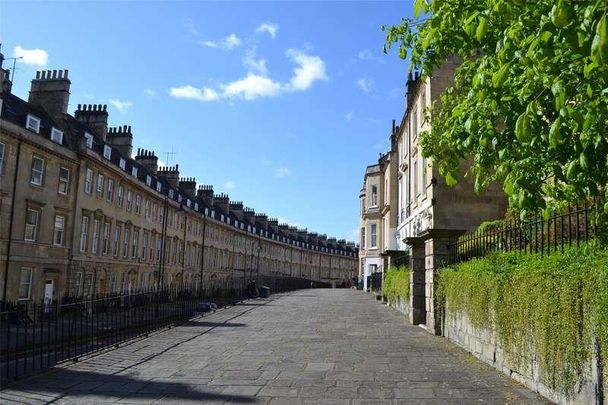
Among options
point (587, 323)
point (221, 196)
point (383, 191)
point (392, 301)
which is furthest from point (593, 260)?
point (221, 196)

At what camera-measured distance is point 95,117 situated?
135 feet

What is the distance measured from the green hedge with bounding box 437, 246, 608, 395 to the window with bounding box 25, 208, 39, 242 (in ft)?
85.8

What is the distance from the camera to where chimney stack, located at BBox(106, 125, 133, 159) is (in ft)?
151

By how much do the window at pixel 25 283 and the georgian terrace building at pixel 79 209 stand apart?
5 centimetres

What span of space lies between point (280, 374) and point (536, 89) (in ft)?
20.0

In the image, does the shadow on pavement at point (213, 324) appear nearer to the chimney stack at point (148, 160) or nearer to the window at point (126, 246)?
the window at point (126, 246)

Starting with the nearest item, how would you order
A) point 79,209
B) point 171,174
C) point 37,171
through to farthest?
point 37,171
point 79,209
point 171,174

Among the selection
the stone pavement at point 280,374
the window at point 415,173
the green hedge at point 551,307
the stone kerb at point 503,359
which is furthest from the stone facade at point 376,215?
the green hedge at point 551,307

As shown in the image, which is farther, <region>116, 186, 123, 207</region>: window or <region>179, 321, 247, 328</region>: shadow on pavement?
<region>116, 186, 123, 207</region>: window

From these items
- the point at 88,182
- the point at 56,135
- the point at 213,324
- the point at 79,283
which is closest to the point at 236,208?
→ the point at 88,182

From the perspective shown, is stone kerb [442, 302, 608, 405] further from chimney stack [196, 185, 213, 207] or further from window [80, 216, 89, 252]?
chimney stack [196, 185, 213, 207]

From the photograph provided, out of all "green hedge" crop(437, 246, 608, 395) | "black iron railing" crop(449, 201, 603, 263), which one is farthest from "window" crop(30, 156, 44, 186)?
"green hedge" crop(437, 246, 608, 395)

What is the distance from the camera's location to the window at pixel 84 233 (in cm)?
3325

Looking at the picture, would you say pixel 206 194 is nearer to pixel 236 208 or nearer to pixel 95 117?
pixel 236 208
